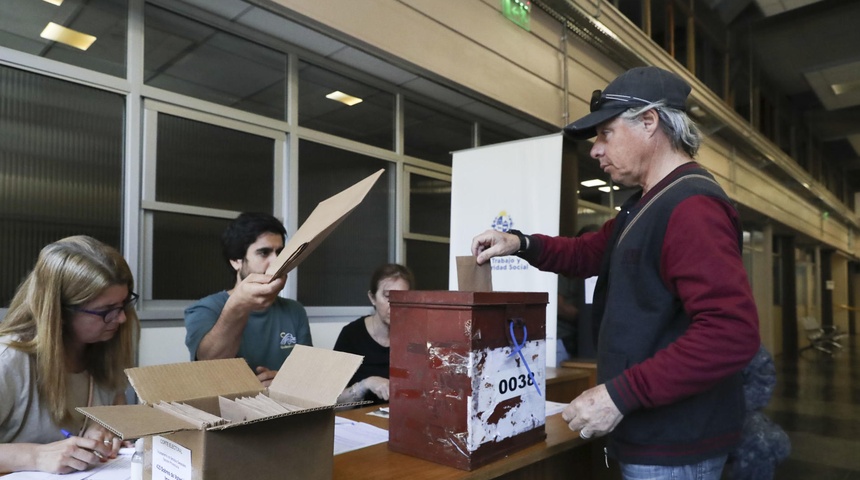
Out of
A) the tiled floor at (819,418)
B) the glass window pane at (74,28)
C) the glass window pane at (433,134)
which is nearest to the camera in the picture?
the glass window pane at (74,28)

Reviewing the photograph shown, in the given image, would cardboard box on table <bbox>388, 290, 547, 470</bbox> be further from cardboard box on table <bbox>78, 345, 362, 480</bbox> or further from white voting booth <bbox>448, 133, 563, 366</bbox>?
white voting booth <bbox>448, 133, 563, 366</bbox>

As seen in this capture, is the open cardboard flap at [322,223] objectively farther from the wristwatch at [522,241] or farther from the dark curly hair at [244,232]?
the dark curly hair at [244,232]

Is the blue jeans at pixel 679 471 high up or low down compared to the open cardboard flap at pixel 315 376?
down

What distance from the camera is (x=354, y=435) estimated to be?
54.6 inches

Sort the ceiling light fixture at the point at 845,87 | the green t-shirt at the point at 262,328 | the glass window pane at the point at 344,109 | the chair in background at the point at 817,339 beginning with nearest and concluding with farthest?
the green t-shirt at the point at 262,328 → the glass window pane at the point at 344,109 → the ceiling light fixture at the point at 845,87 → the chair in background at the point at 817,339

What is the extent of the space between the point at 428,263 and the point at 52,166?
2546 mm

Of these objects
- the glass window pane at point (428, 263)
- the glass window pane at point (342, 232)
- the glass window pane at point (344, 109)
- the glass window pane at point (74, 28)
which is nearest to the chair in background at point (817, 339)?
the glass window pane at point (428, 263)

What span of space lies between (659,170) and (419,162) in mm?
2936

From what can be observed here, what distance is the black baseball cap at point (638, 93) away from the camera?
121 cm

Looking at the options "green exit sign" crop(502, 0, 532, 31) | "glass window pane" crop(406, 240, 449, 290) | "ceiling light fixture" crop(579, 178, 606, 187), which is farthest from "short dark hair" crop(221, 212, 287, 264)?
"ceiling light fixture" crop(579, 178, 606, 187)

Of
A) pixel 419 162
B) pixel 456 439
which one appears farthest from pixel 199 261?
pixel 456 439

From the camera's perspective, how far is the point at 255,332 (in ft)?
7.08

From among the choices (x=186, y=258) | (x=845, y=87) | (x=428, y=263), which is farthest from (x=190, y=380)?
(x=845, y=87)

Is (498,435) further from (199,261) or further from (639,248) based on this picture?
(199,261)
